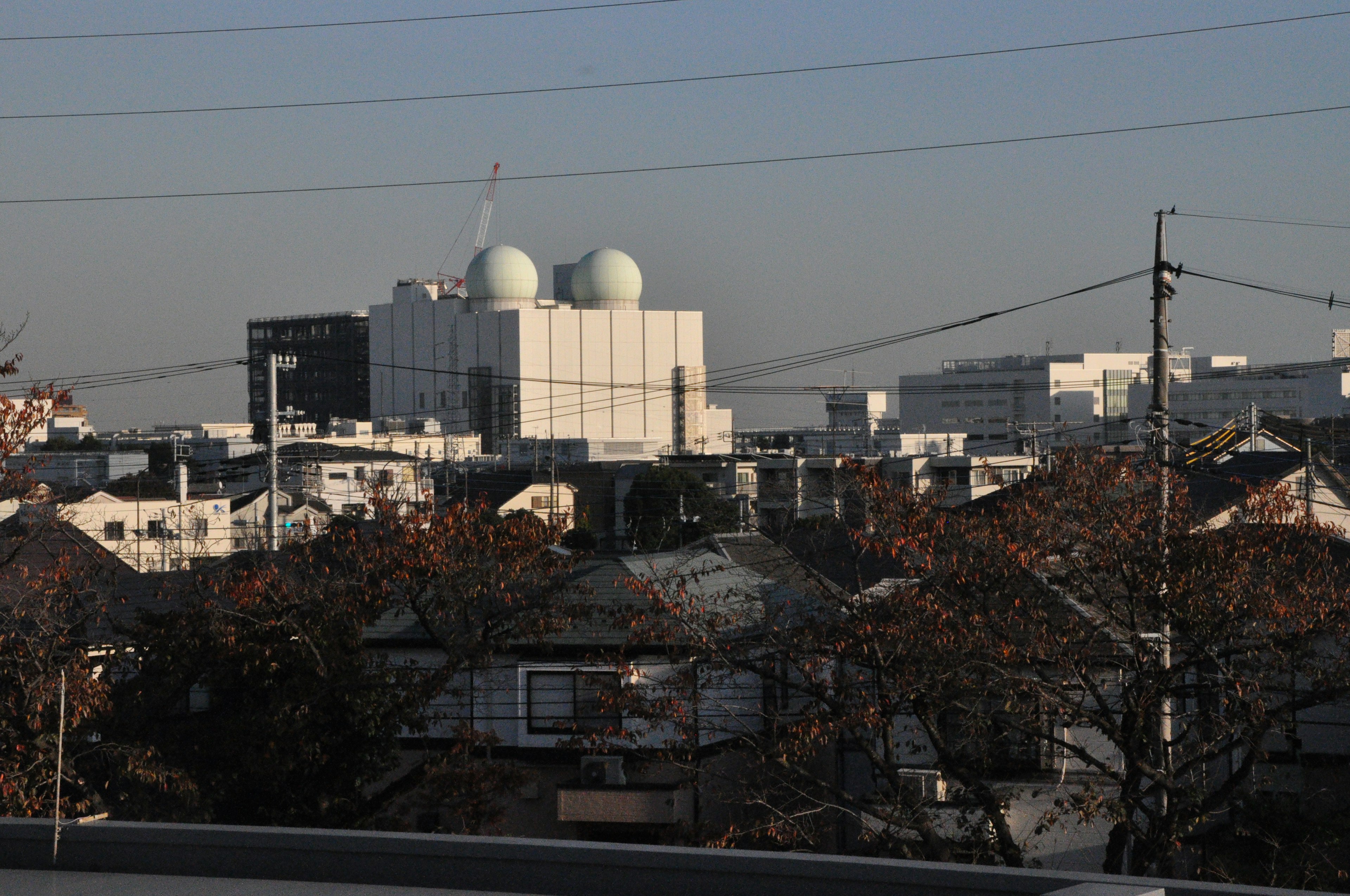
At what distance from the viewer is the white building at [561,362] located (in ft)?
285

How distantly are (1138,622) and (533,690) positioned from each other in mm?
7382

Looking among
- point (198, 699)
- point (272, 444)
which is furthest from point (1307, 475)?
point (272, 444)

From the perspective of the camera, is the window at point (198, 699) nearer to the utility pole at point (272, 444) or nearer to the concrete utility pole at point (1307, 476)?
the utility pole at point (272, 444)

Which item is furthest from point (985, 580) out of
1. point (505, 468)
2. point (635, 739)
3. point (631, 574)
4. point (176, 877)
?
point (505, 468)

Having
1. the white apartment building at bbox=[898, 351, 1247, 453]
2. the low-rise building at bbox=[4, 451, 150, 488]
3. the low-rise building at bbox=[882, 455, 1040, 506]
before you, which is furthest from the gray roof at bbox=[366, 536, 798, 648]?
the white apartment building at bbox=[898, 351, 1247, 453]

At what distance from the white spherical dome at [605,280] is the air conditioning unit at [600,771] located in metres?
74.7

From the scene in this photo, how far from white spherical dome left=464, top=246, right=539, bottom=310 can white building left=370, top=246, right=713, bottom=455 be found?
0.07 m

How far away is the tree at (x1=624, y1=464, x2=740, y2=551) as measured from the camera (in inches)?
1700

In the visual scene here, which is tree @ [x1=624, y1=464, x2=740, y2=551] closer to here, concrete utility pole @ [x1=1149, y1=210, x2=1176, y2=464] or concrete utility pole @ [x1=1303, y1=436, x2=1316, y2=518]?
concrete utility pole @ [x1=1303, y1=436, x2=1316, y2=518]

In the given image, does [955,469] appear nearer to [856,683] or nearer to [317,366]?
[856,683]

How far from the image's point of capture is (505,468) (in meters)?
64.4

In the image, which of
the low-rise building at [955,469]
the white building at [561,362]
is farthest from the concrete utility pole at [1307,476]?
the white building at [561,362]

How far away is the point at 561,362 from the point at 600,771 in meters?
73.5

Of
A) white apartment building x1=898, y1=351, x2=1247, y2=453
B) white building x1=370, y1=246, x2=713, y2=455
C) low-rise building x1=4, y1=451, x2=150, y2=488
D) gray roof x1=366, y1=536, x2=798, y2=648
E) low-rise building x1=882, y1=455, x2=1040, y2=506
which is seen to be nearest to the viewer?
gray roof x1=366, y1=536, x2=798, y2=648
